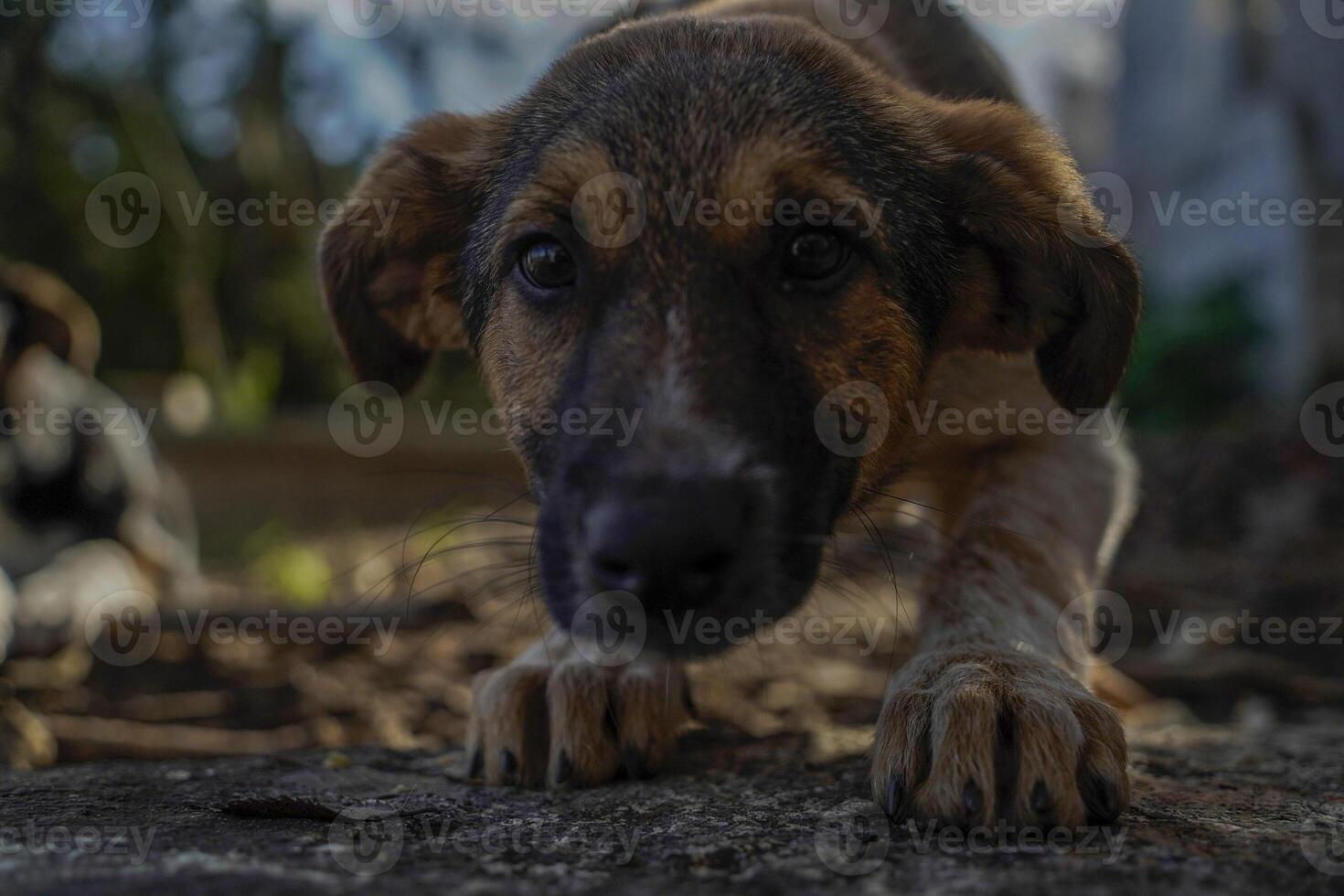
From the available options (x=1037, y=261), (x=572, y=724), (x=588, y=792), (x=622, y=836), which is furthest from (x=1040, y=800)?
(x=1037, y=261)

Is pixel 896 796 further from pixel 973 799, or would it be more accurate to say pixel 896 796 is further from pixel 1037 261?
pixel 1037 261

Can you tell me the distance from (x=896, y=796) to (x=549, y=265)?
4.65 ft

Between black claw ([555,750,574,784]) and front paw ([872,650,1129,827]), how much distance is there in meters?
0.71

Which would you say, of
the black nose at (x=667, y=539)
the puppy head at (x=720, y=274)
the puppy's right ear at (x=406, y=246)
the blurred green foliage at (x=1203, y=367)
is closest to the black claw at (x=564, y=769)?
the puppy head at (x=720, y=274)

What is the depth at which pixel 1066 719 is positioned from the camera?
1892 mm

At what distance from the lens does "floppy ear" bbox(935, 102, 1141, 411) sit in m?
2.80

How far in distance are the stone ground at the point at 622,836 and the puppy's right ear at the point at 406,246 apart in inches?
54.7

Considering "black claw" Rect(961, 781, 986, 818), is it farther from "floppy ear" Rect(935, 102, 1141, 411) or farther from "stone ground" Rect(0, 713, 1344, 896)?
"floppy ear" Rect(935, 102, 1141, 411)

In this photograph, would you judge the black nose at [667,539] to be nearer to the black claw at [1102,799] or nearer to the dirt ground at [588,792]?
the dirt ground at [588,792]

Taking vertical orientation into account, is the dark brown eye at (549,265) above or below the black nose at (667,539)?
above

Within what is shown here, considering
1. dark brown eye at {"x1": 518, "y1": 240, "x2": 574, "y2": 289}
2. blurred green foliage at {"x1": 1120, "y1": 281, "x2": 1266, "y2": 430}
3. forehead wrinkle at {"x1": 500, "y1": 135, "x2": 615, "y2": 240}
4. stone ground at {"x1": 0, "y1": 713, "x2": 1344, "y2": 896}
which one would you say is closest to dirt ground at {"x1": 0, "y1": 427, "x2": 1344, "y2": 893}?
stone ground at {"x1": 0, "y1": 713, "x2": 1344, "y2": 896}

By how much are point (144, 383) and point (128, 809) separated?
1167 cm

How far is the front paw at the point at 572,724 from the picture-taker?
245 cm

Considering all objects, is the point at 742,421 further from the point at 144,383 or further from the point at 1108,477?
the point at 144,383
